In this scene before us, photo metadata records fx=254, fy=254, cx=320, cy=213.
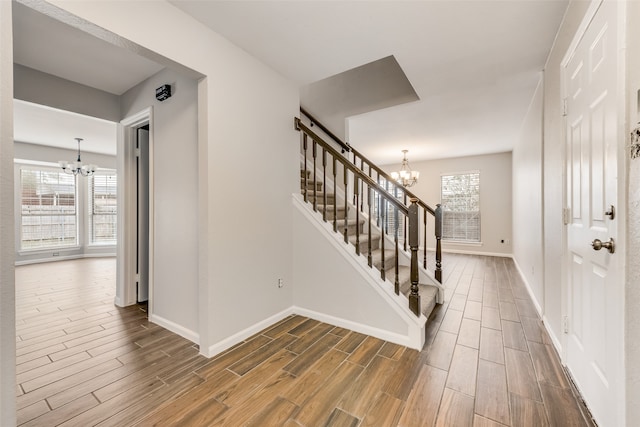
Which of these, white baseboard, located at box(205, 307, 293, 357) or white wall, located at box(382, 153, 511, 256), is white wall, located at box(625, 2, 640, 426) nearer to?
white baseboard, located at box(205, 307, 293, 357)

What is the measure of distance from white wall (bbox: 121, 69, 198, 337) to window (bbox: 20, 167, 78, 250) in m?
5.67

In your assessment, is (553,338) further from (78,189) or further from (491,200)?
(78,189)

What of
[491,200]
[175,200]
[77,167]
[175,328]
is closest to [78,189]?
[77,167]

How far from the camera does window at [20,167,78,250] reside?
18.9 feet

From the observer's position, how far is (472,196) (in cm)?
668

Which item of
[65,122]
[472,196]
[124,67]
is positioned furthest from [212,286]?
[472,196]

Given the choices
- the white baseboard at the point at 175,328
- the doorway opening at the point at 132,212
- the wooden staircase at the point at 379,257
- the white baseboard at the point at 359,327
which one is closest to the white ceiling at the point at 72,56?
the doorway opening at the point at 132,212

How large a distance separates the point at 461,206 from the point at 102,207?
9639mm

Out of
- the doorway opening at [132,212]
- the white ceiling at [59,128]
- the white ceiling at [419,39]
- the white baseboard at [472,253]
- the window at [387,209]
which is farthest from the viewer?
the white baseboard at [472,253]

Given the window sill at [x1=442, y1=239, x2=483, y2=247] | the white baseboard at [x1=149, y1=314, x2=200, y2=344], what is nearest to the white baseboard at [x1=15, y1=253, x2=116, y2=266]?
the white baseboard at [x1=149, y1=314, x2=200, y2=344]

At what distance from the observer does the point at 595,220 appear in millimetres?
1391

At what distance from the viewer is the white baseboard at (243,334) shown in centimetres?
203

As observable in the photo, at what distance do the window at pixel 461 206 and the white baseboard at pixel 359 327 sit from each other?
5.44m

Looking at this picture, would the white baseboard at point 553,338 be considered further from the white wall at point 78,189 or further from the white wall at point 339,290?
the white wall at point 78,189
